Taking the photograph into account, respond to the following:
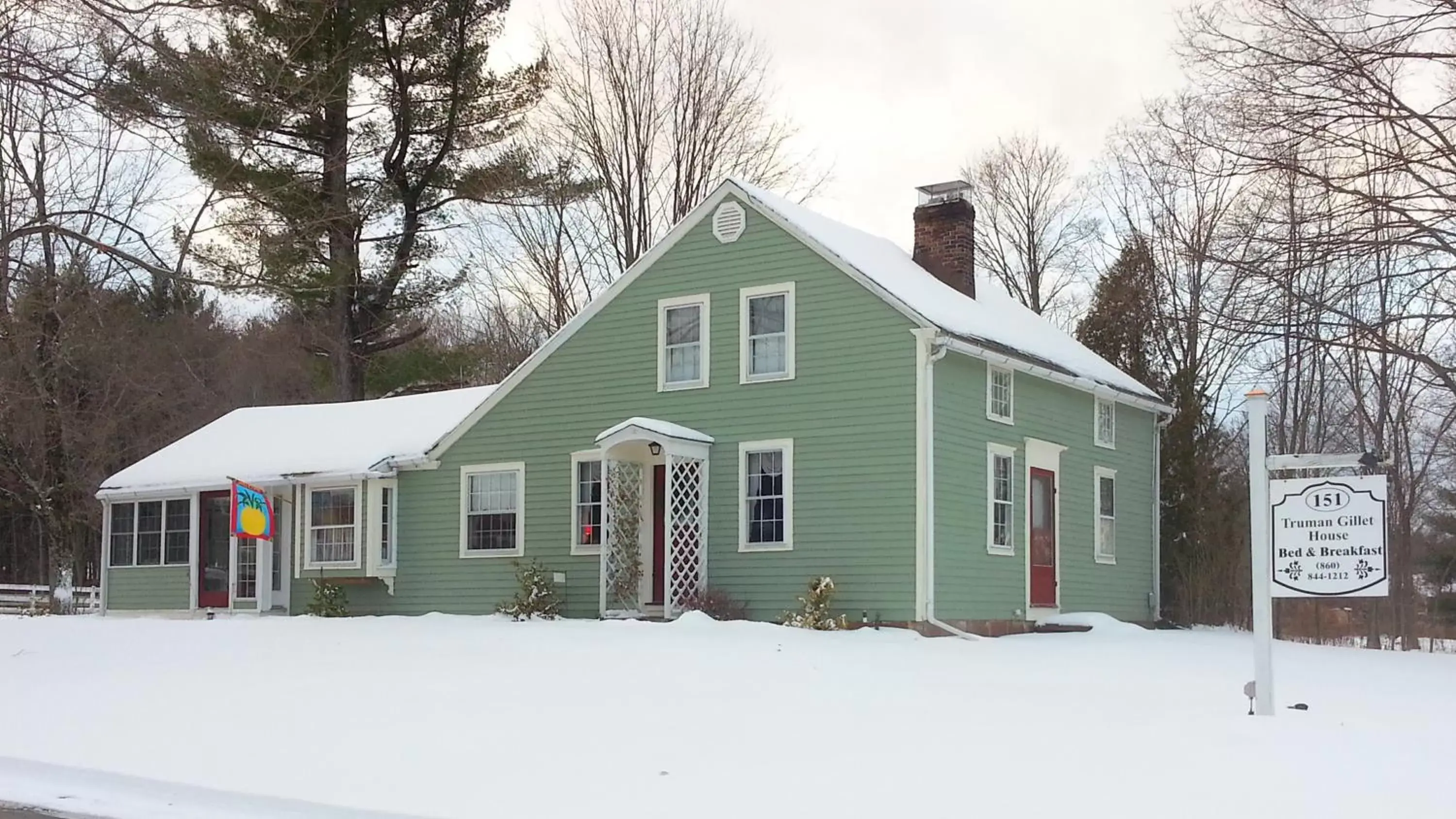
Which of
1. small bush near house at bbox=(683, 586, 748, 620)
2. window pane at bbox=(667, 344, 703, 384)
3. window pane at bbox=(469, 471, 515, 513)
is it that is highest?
window pane at bbox=(667, 344, 703, 384)

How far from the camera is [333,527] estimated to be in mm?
23172

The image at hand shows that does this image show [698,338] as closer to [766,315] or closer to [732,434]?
[766,315]

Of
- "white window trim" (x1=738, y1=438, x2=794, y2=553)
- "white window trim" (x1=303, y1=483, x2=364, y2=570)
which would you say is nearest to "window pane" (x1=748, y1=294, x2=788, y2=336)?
"white window trim" (x1=738, y1=438, x2=794, y2=553)

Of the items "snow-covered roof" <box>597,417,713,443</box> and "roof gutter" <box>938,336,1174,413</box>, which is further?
"snow-covered roof" <box>597,417,713,443</box>

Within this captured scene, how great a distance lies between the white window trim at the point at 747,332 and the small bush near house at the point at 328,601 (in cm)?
781

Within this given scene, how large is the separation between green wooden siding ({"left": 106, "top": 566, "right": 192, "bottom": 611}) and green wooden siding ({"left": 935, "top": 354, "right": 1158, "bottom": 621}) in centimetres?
1396

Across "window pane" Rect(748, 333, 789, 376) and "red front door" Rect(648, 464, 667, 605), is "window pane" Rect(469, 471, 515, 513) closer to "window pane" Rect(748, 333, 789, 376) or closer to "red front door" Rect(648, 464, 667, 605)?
"red front door" Rect(648, 464, 667, 605)

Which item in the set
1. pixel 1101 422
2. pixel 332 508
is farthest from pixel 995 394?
pixel 332 508

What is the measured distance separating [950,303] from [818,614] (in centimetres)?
548

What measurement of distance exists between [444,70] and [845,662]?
22457 mm

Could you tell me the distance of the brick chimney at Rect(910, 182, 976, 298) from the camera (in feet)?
72.5

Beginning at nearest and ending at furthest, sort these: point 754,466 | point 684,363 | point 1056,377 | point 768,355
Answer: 1. point 754,466
2. point 768,355
3. point 684,363
4. point 1056,377

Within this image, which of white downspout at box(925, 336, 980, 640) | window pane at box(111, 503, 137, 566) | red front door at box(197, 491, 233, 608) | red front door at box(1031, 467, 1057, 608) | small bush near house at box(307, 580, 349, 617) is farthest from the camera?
window pane at box(111, 503, 137, 566)

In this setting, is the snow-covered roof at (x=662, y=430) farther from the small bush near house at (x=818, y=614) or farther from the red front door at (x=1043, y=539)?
the red front door at (x=1043, y=539)
